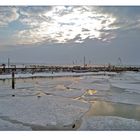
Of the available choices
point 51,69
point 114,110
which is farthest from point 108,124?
point 51,69

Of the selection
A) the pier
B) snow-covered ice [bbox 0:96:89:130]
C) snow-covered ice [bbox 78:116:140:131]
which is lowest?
snow-covered ice [bbox 78:116:140:131]

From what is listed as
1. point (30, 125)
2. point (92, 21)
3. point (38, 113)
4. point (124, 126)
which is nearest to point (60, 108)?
point (38, 113)

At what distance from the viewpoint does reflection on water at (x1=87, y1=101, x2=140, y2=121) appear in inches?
279

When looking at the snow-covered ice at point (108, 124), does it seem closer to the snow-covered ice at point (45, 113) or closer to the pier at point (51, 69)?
the snow-covered ice at point (45, 113)

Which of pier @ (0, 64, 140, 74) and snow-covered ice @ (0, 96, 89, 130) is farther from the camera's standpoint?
pier @ (0, 64, 140, 74)

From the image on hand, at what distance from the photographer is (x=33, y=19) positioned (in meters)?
8.09

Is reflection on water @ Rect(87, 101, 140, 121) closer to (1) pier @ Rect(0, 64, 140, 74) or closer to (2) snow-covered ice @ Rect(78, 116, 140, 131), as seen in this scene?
(2) snow-covered ice @ Rect(78, 116, 140, 131)

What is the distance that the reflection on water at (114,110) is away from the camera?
707 centimetres

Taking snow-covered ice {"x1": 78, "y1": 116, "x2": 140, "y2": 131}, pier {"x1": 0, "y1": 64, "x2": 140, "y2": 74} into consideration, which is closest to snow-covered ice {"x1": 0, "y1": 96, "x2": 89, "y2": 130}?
snow-covered ice {"x1": 78, "y1": 116, "x2": 140, "y2": 131}

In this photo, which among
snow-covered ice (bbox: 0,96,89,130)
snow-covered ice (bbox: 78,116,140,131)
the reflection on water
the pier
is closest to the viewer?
snow-covered ice (bbox: 78,116,140,131)

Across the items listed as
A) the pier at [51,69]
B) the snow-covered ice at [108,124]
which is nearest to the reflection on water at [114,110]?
the snow-covered ice at [108,124]

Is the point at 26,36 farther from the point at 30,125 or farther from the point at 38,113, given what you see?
the point at 30,125

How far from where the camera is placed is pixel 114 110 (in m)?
7.63

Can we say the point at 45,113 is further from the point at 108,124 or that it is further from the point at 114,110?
the point at 114,110
